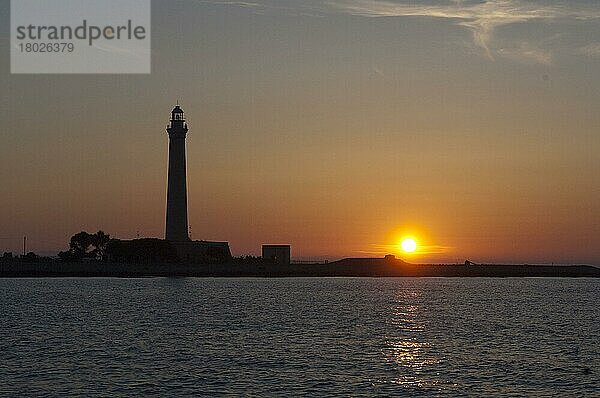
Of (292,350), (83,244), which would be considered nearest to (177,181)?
(83,244)

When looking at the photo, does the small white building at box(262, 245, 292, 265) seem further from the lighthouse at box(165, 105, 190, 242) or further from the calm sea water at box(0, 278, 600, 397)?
the calm sea water at box(0, 278, 600, 397)

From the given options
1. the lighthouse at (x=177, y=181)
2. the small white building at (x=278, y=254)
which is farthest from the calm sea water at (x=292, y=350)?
the small white building at (x=278, y=254)

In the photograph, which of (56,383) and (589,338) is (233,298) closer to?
(589,338)

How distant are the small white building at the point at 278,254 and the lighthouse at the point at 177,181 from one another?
A: 37546 mm

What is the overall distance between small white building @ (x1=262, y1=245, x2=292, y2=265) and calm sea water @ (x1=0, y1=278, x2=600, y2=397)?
9196 centimetres

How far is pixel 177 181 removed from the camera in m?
140

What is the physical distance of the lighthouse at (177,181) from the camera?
5497 inches

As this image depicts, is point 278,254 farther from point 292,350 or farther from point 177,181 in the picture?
point 292,350

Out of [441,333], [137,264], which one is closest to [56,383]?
[441,333]

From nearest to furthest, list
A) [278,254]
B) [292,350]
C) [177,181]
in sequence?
1. [292,350]
2. [177,181]
3. [278,254]

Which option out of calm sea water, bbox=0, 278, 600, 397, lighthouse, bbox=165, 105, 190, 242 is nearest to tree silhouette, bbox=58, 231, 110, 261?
lighthouse, bbox=165, 105, 190, 242

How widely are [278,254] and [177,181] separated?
161 ft

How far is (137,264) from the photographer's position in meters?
163

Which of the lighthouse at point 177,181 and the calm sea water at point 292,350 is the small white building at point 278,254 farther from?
the calm sea water at point 292,350
